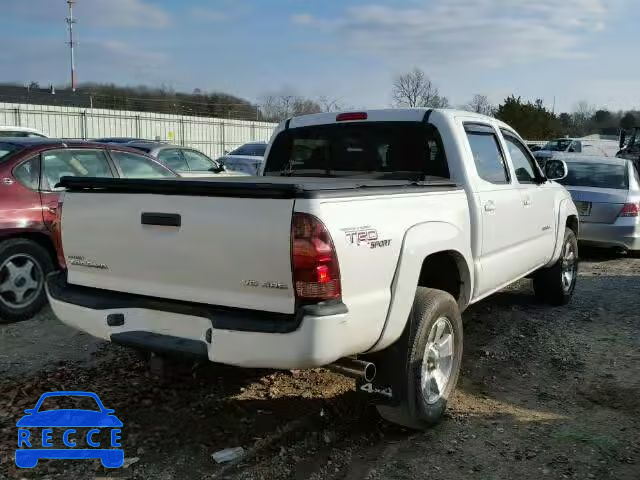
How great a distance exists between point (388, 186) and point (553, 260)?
3.46 meters

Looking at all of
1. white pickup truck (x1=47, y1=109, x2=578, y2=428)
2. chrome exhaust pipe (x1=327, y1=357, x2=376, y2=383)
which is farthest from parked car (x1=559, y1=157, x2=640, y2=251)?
chrome exhaust pipe (x1=327, y1=357, x2=376, y2=383)

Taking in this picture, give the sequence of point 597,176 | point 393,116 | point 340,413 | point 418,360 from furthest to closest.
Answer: point 597,176 → point 393,116 → point 340,413 → point 418,360

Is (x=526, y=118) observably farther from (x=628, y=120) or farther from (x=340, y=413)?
(x=340, y=413)

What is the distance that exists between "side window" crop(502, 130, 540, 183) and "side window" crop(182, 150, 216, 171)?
8.21 meters

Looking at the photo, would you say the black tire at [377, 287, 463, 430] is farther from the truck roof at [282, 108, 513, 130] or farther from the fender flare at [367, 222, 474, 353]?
the truck roof at [282, 108, 513, 130]

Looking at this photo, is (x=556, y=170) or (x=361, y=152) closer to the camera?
(x=361, y=152)

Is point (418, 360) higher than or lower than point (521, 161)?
lower

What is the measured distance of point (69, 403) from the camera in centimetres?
423

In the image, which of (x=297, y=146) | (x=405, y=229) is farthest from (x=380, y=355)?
(x=297, y=146)

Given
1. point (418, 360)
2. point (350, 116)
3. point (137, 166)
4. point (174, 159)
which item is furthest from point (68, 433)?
point (174, 159)

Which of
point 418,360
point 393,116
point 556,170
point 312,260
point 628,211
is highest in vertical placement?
point 393,116

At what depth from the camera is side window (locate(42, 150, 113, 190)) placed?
6.31m

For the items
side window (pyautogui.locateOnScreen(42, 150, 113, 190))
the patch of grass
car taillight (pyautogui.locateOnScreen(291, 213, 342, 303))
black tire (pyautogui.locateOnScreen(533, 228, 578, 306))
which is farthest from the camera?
black tire (pyautogui.locateOnScreen(533, 228, 578, 306))

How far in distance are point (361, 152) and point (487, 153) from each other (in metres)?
1.04
